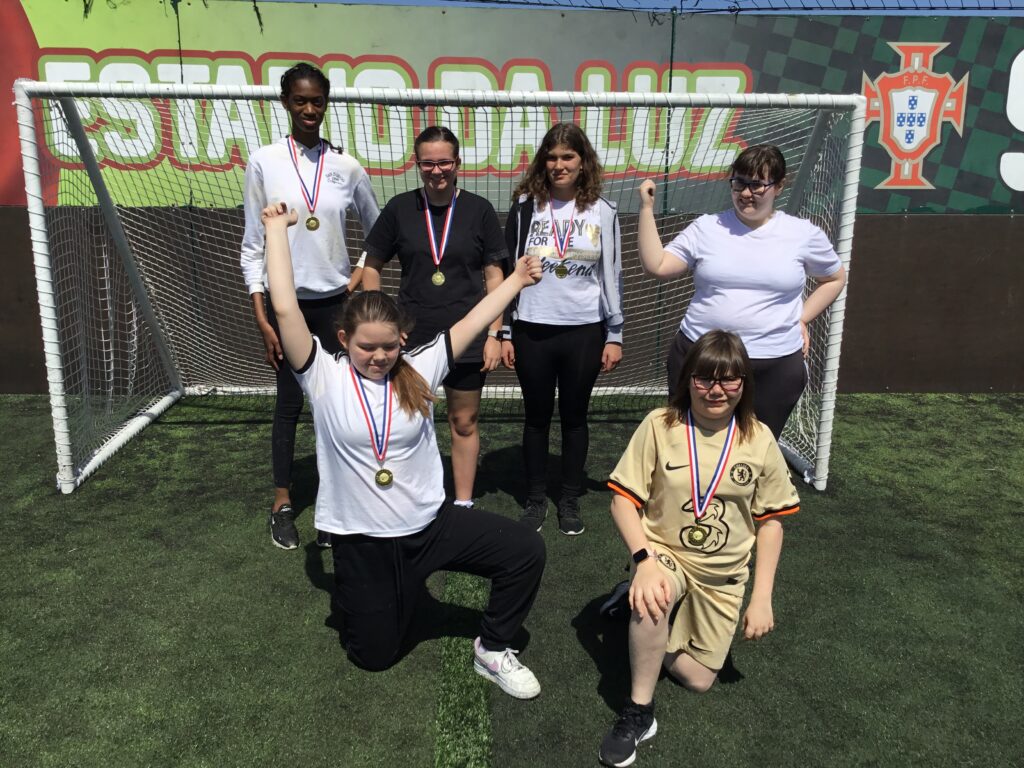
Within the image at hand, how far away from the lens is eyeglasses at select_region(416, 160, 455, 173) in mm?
3039

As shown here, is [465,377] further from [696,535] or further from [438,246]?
[696,535]

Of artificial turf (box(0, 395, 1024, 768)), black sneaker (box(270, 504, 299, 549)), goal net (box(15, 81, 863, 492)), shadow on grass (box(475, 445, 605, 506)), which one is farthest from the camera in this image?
goal net (box(15, 81, 863, 492))

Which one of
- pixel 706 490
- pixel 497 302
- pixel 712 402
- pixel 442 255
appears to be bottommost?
pixel 706 490

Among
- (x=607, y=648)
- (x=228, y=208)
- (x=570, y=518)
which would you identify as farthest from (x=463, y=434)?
(x=228, y=208)

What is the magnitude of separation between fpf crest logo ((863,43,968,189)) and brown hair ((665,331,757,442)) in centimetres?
433

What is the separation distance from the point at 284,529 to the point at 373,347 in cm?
154

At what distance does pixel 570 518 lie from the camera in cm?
363

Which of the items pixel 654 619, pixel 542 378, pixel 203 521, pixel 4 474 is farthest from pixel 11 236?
pixel 654 619

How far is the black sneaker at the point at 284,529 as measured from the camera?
3455mm

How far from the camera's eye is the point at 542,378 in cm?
341

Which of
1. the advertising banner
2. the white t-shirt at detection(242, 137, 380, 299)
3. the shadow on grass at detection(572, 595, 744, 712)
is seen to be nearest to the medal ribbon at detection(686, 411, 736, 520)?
the shadow on grass at detection(572, 595, 744, 712)

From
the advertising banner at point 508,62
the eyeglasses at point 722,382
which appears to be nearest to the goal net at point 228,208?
the advertising banner at point 508,62

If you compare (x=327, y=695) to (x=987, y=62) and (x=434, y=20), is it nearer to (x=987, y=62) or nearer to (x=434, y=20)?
(x=434, y=20)

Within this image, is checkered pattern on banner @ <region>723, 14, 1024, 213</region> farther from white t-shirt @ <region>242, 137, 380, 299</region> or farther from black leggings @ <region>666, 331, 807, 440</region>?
white t-shirt @ <region>242, 137, 380, 299</region>
